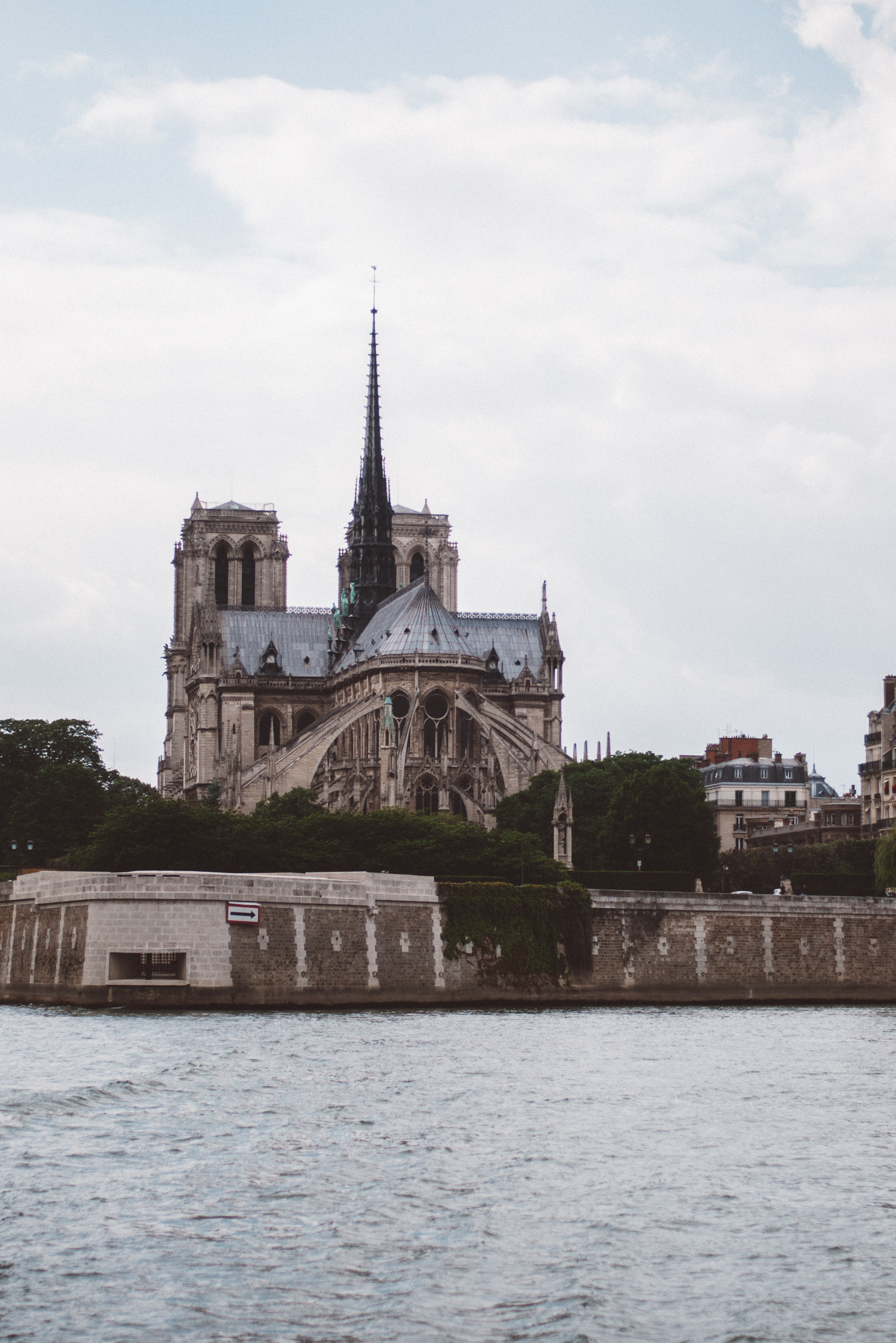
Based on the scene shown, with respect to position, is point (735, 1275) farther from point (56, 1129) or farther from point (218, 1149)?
point (56, 1129)

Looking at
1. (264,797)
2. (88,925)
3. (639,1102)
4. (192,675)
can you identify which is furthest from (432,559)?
(639,1102)

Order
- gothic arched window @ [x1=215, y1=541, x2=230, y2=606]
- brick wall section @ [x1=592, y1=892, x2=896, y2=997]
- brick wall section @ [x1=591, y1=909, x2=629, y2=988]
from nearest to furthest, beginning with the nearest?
1. brick wall section @ [x1=591, y1=909, x2=629, y2=988]
2. brick wall section @ [x1=592, y1=892, x2=896, y2=997]
3. gothic arched window @ [x1=215, y1=541, x2=230, y2=606]

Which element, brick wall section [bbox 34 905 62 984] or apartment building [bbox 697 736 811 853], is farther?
apartment building [bbox 697 736 811 853]

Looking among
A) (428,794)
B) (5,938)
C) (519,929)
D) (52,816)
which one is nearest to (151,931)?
(5,938)

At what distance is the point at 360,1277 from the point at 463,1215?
310 centimetres

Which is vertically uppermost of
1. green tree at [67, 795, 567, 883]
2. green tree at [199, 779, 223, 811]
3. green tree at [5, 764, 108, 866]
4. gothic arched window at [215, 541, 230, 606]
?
gothic arched window at [215, 541, 230, 606]

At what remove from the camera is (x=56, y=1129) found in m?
26.8

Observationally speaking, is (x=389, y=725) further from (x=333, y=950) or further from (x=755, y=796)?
(x=333, y=950)

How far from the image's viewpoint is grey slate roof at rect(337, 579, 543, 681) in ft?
351

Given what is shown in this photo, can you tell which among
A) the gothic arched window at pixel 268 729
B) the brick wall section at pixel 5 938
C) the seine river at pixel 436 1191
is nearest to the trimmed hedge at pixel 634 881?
the brick wall section at pixel 5 938

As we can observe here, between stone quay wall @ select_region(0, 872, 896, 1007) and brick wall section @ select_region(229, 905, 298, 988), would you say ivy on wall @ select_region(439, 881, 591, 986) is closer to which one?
stone quay wall @ select_region(0, 872, 896, 1007)

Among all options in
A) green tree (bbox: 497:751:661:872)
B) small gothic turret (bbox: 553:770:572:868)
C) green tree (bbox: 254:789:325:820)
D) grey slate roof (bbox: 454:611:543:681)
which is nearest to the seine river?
small gothic turret (bbox: 553:770:572:868)

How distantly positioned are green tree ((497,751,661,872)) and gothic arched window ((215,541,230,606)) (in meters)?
41.2

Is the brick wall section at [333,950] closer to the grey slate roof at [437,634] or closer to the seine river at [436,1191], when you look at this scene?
the seine river at [436,1191]
